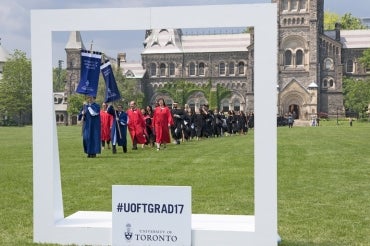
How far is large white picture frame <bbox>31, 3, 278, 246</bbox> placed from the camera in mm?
6027

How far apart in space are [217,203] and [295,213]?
1.29 m

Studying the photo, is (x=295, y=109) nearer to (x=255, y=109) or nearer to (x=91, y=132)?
(x=91, y=132)

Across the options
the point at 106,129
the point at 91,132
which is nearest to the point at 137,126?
the point at 106,129

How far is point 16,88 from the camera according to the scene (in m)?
76.0

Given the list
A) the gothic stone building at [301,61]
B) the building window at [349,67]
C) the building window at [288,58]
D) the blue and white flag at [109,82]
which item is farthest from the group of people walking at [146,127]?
the building window at [349,67]

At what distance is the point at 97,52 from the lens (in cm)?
680

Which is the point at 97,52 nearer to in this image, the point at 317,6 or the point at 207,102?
the point at 207,102

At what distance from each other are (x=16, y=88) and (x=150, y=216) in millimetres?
72835

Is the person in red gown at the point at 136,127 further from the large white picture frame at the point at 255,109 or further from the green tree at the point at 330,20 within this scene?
the green tree at the point at 330,20

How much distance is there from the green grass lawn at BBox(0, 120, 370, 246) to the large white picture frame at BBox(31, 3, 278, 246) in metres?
0.52

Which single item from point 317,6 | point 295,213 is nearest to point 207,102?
point 295,213

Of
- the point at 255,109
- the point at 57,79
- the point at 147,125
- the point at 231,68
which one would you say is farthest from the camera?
the point at 231,68

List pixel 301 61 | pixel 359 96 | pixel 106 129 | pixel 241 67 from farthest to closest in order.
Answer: pixel 241 67, pixel 301 61, pixel 359 96, pixel 106 129

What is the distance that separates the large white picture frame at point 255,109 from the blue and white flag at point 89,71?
0.54m
